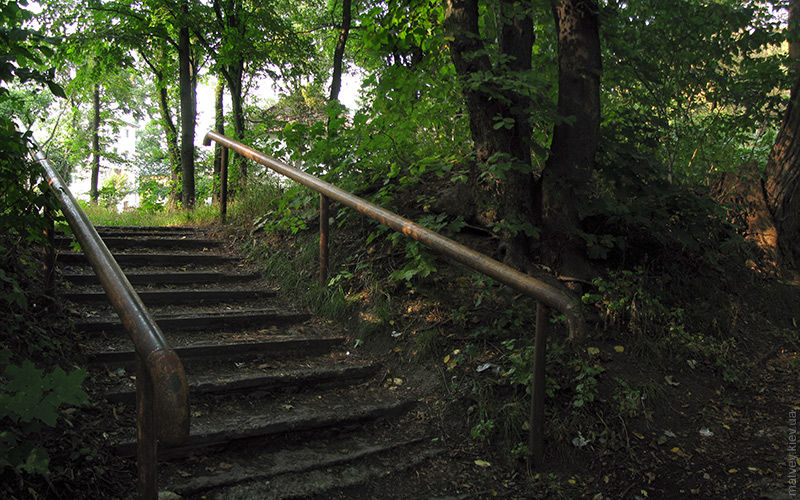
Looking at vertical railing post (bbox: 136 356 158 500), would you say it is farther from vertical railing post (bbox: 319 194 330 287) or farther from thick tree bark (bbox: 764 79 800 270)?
thick tree bark (bbox: 764 79 800 270)

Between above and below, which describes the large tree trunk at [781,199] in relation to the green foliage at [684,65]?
below

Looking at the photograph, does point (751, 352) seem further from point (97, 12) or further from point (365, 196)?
point (97, 12)

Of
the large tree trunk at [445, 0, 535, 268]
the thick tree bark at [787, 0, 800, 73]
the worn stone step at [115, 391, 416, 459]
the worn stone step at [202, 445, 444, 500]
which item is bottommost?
the worn stone step at [202, 445, 444, 500]

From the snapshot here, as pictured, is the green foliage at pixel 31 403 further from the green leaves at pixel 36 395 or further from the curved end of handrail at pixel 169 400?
the curved end of handrail at pixel 169 400

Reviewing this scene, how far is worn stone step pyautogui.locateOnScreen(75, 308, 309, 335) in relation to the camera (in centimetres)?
287

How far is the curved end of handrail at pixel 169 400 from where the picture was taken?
1298 millimetres

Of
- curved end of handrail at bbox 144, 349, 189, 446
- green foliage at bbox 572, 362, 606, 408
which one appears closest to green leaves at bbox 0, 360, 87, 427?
curved end of handrail at bbox 144, 349, 189, 446

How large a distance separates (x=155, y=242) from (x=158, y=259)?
0.47 meters

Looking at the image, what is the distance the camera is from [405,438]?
8.23 feet

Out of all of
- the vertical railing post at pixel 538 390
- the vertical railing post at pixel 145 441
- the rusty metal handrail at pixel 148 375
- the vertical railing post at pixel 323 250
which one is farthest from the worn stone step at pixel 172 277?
the vertical railing post at pixel 538 390

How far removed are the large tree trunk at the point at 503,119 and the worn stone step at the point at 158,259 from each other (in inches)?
96.7

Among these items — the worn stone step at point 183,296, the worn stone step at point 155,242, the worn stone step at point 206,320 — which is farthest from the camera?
the worn stone step at point 155,242

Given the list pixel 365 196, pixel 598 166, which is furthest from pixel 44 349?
pixel 598 166

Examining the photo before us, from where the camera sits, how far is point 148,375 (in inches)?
62.7
